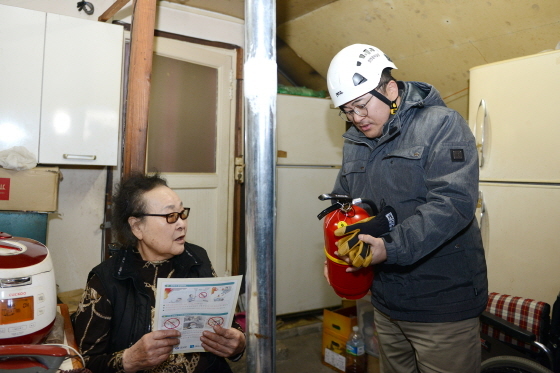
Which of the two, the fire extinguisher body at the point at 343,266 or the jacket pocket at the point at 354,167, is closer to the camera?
the fire extinguisher body at the point at 343,266

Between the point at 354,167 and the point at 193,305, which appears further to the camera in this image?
the point at 354,167

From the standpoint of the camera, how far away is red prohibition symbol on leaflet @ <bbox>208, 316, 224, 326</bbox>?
124 cm

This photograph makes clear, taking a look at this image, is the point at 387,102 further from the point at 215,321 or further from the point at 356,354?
the point at 356,354

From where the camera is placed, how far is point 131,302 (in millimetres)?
1380

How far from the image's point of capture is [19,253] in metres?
1.16

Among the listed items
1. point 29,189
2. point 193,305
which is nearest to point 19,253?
point 193,305

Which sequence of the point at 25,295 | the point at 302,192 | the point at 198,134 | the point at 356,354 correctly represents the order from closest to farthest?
the point at 25,295 < the point at 356,354 < the point at 198,134 < the point at 302,192

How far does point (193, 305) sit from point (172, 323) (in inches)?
3.7

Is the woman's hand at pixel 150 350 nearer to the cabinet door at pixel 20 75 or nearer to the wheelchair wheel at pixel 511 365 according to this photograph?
the wheelchair wheel at pixel 511 365

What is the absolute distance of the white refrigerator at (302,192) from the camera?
3.31m

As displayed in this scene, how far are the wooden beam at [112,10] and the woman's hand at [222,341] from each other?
195 centimetres

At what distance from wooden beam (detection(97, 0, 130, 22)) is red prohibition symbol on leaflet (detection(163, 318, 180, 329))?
1922 mm

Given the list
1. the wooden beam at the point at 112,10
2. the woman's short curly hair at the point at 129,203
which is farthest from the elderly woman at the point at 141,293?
the wooden beam at the point at 112,10

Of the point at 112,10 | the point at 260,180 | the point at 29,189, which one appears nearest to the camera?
the point at 260,180
